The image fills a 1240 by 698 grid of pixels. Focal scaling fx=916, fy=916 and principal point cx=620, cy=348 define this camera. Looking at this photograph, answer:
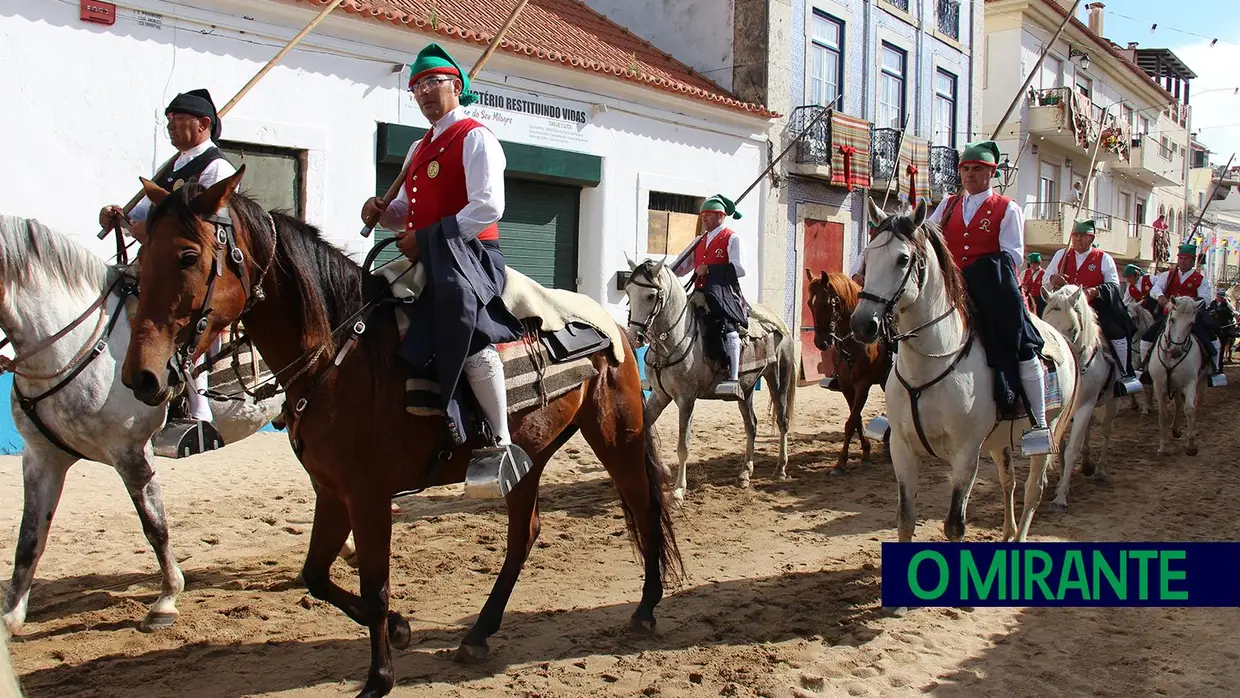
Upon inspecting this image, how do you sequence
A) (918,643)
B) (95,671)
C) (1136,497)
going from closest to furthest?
(95,671), (918,643), (1136,497)

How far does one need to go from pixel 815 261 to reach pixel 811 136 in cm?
232

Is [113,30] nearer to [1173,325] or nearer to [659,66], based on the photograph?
[659,66]

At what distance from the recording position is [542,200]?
40.7ft

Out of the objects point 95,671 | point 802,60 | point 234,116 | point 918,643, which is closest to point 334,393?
point 95,671

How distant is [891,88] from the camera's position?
19516 mm

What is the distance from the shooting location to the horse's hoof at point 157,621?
4289 mm

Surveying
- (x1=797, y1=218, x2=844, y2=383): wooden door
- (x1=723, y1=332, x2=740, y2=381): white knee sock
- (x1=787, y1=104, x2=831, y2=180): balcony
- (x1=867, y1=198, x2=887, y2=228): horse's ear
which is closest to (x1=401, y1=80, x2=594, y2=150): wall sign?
(x1=723, y1=332, x2=740, y2=381): white knee sock

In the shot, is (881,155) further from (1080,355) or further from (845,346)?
(1080,355)

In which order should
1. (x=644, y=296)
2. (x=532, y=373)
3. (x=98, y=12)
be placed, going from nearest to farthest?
(x=532, y=373) < (x=644, y=296) < (x=98, y=12)

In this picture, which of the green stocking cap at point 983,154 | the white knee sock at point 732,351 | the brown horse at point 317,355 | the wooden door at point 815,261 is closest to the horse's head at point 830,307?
the white knee sock at point 732,351

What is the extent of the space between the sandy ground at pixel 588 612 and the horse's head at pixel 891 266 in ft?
5.23

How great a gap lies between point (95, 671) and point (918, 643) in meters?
3.64

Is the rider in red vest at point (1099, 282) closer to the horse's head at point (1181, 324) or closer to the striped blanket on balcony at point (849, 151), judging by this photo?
the horse's head at point (1181, 324)

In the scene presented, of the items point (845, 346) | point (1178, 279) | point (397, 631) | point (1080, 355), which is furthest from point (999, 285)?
point (1178, 279)
